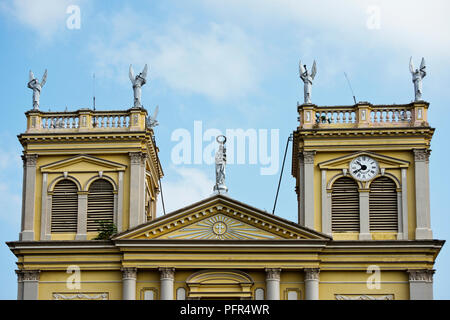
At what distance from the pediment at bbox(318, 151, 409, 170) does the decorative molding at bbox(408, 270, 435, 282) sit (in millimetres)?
4757

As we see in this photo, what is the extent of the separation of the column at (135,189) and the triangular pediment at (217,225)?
1402 millimetres

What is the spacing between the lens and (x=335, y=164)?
49312mm

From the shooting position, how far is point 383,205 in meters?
48.8

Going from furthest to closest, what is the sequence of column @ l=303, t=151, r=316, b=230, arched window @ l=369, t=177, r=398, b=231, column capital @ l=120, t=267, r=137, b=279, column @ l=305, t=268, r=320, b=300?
column @ l=303, t=151, r=316, b=230 < arched window @ l=369, t=177, r=398, b=231 < column capital @ l=120, t=267, r=137, b=279 < column @ l=305, t=268, r=320, b=300

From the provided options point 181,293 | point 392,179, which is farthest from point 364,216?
point 181,293

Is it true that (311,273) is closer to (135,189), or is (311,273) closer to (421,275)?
(421,275)

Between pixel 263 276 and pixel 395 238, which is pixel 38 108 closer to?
pixel 263 276

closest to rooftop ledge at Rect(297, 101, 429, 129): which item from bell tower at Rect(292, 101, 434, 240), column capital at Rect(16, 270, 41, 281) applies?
bell tower at Rect(292, 101, 434, 240)

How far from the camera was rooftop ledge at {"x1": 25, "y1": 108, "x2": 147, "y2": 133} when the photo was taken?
50.3m

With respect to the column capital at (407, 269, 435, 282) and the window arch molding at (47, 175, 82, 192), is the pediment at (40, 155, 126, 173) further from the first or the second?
the column capital at (407, 269, 435, 282)

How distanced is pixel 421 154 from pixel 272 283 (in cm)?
868
